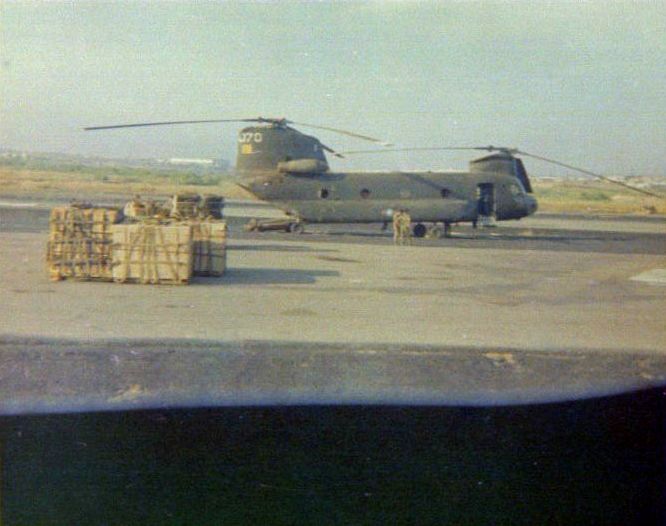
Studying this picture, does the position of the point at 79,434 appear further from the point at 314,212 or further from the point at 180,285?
the point at 314,212

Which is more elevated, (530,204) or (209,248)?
(530,204)

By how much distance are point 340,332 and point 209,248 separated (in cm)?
663

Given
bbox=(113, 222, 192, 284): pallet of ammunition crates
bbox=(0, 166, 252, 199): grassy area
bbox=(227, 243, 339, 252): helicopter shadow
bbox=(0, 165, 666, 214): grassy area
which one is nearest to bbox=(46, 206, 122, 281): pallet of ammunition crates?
bbox=(113, 222, 192, 284): pallet of ammunition crates

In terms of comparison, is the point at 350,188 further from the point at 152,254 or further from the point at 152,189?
the point at 152,189

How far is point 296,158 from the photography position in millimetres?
31984

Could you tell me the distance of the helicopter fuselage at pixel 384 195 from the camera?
32.2m

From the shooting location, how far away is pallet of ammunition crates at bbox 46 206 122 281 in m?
17.5

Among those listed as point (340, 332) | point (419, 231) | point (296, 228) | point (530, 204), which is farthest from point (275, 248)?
point (340, 332)

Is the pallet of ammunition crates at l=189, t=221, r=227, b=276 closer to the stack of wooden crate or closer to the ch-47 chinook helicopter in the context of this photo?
the stack of wooden crate

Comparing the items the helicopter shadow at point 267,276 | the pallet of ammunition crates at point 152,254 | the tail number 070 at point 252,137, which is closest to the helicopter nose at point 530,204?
the tail number 070 at point 252,137

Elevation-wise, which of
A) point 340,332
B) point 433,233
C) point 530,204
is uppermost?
point 530,204

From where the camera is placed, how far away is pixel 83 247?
17.5 metres

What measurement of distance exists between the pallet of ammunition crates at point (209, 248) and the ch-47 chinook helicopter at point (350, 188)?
13.1 meters

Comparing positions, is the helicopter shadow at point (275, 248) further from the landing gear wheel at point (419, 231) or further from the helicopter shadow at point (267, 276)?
the landing gear wheel at point (419, 231)
